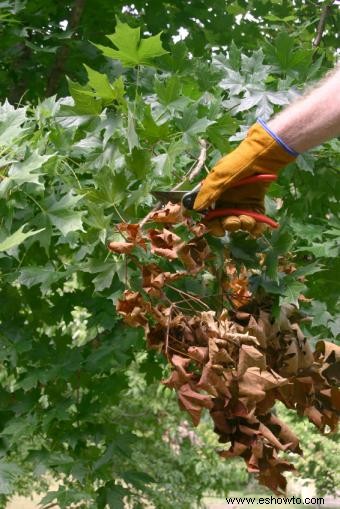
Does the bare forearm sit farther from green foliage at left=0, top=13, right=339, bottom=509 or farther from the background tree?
the background tree

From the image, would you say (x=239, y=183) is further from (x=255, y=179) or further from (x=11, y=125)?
(x=11, y=125)

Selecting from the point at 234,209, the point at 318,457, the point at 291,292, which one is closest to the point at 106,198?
the point at 234,209

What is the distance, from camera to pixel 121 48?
1827 mm

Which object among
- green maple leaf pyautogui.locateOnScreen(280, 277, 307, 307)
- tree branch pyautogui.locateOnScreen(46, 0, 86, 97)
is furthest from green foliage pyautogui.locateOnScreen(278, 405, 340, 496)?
green maple leaf pyautogui.locateOnScreen(280, 277, 307, 307)

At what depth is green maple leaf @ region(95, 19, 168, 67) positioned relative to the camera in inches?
70.4

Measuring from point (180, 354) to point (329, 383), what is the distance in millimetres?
362

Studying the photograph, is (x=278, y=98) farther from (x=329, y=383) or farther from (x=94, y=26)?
(x=94, y=26)

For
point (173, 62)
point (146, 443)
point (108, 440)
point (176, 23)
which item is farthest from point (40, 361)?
point (146, 443)

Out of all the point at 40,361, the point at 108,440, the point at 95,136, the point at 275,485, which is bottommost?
the point at 108,440

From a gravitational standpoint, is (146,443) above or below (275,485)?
below

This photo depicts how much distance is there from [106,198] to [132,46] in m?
0.45

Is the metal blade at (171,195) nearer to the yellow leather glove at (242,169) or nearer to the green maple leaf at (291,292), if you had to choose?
the yellow leather glove at (242,169)

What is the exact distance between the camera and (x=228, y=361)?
48.2 inches

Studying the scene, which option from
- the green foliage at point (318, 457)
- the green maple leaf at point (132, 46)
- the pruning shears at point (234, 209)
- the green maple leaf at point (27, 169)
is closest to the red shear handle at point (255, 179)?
the pruning shears at point (234, 209)
